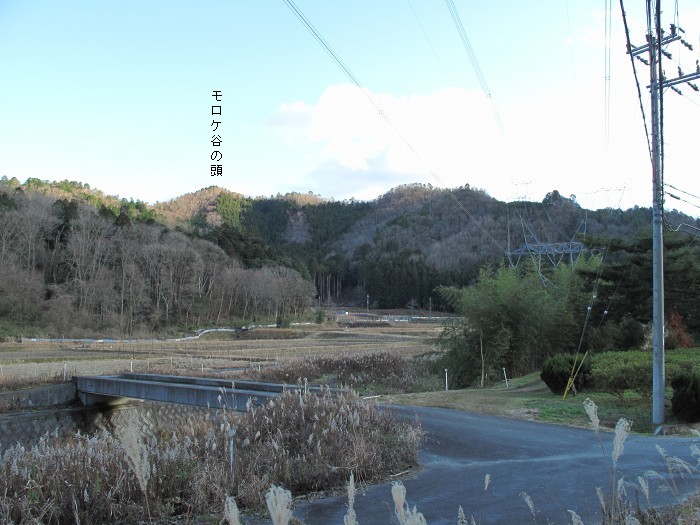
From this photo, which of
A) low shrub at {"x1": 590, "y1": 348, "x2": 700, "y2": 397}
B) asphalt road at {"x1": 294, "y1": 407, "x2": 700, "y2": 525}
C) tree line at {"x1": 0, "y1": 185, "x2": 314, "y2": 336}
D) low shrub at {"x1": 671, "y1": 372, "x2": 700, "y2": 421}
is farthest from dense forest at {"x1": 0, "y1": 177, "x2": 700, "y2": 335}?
asphalt road at {"x1": 294, "y1": 407, "x2": 700, "y2": 525}

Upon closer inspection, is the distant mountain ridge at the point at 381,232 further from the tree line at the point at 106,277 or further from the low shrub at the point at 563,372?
the low shrub at the point at 563,372

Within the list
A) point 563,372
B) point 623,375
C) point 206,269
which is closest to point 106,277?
point 206,269

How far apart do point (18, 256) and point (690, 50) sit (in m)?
65.1

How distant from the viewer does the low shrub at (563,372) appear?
16.4 metres

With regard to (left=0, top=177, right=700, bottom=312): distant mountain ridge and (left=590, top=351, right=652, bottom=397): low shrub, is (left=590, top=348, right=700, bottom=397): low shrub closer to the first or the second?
(left=590, top=351, right=652, bottom=397): low shrub

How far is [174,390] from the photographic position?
18156 mm

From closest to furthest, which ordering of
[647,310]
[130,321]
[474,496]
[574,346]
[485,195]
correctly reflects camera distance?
[474,496], [647,310], [574,346], [130,321], [485,195]

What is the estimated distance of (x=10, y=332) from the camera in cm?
4984

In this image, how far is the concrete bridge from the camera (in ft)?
48.6

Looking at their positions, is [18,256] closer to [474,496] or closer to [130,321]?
[130,321]

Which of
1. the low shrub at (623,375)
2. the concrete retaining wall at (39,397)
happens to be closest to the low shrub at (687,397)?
the low shrub at (623,375)

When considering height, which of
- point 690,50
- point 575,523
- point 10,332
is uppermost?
point 690,50

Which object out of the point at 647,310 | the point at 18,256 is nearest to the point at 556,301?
the point at 647,310

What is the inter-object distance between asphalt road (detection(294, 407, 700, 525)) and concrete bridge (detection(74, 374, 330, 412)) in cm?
413
